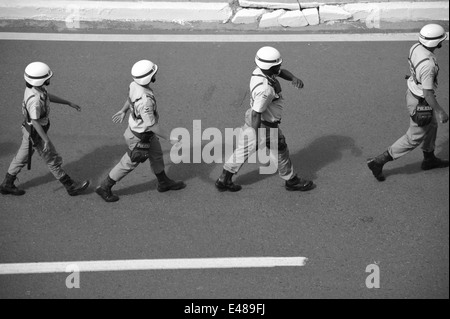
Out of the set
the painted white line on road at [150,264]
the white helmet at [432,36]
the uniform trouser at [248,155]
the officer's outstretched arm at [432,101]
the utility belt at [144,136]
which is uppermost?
the white helmet at [432,36]

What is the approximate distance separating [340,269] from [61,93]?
437cm

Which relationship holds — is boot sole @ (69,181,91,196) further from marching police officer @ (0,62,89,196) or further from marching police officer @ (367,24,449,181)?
marching police officer @ (367,24,449,181)

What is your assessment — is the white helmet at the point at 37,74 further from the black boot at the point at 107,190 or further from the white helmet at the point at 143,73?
the black boot at the point at 107,190

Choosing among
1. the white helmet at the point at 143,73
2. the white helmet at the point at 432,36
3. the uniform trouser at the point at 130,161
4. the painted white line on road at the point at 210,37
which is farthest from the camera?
the painted white line on road at the point at 210,37

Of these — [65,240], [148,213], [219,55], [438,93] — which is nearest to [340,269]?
[148,213]

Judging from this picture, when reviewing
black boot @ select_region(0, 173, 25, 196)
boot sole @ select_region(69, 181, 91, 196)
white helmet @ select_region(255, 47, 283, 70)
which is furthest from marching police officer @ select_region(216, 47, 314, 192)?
black boot @ select_region(0, 173, 25, 196)

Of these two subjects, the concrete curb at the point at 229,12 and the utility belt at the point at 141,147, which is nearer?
the utility belt at the point at 141,147

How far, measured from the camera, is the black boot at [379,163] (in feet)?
22.4

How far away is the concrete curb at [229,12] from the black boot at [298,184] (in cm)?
334

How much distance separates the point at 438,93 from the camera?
8.27m

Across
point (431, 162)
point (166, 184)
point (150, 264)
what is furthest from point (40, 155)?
point (431, 162)

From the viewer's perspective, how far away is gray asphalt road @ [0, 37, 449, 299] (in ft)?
→ 19.1

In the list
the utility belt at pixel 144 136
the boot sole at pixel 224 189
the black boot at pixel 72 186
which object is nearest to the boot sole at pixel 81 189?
the black boot at pixel 72 186
